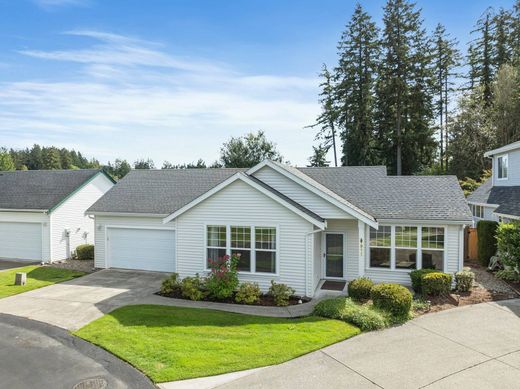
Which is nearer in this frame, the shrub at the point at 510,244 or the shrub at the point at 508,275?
the shrub at the point at 510,244

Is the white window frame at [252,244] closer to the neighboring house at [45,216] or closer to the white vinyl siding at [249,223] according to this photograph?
the white vinyl siding at [249,223]

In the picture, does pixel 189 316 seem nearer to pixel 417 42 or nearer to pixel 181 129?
pixel 181 129

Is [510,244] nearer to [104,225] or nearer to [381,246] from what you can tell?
[381,246]

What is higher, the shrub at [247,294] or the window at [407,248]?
the window at [407,248]

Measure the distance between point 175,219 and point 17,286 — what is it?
24.3 ft

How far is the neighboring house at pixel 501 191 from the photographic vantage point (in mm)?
18062

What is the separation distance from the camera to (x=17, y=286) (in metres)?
15.0

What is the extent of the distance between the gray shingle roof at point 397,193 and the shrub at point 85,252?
43.5 ft

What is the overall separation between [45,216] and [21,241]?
2.58 meters

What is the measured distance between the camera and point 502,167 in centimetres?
2244

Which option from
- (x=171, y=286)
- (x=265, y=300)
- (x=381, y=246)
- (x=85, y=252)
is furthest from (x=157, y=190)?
(x=381, y=246)

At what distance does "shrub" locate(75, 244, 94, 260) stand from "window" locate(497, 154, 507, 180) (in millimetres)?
25644

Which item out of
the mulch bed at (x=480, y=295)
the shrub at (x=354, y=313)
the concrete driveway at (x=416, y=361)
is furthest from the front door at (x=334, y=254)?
the concrete driveway at (x=416, y=361)

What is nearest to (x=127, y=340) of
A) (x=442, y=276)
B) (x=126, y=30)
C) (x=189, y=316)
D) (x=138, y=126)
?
(x=189, y=316)
